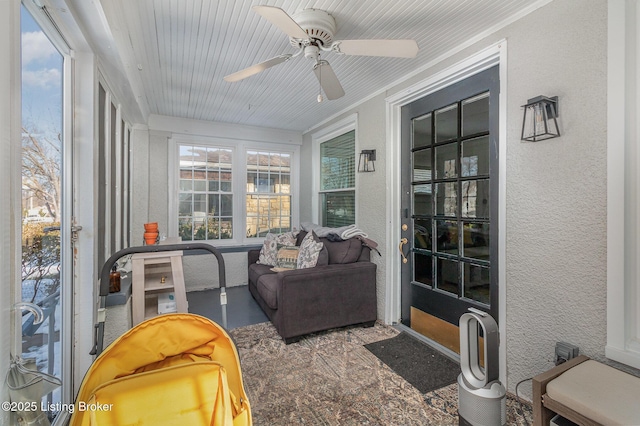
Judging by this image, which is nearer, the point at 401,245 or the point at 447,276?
the point at 447,276

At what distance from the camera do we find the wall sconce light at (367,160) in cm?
327

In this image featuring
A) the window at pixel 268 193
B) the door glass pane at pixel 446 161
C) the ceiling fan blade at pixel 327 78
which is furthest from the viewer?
the window at pixel 268 193

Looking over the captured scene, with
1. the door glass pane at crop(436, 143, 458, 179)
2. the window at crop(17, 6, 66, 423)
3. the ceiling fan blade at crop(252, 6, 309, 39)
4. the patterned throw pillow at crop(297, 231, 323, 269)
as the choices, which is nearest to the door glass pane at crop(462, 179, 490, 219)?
the door glass pane at crop(436, 143, 458, 179)

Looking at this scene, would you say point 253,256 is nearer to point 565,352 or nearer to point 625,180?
point 565,352

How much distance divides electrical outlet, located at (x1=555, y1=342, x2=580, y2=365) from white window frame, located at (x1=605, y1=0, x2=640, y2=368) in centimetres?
16

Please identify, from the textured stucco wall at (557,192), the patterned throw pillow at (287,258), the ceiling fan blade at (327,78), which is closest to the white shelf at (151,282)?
the patterned throw pillow at (287,258)

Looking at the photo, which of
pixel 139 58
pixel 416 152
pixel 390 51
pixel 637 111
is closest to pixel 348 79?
pixel 416 152

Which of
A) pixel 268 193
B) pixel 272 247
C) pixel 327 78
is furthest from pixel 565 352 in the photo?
pixel 268 193

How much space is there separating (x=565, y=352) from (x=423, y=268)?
4.21 feet

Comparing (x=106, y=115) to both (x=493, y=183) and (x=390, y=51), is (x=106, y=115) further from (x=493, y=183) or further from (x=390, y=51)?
(x=493, y=183)

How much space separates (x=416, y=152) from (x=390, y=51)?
1338mm

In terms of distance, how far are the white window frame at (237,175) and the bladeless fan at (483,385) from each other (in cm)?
386

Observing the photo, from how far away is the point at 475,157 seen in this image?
2.31m

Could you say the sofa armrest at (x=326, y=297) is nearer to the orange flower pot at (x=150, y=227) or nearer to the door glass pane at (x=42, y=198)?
the orange flower pot at (x=150, y=227)
